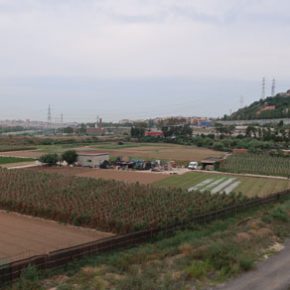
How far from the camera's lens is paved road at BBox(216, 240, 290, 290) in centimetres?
1098

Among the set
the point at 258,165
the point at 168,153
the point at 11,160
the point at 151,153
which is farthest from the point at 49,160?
the point at 258,165

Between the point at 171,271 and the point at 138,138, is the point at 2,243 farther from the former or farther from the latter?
the point at 138,138

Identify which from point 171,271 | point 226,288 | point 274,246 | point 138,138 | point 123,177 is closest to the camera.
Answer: point 226,288

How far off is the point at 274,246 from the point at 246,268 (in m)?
3.75

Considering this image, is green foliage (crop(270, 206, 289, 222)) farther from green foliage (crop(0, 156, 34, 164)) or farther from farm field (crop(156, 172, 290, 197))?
green foliage (crop(0, 156, 34, 164))

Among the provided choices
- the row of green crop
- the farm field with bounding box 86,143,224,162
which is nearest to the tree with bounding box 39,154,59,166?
the farm field with bounding box 86,143,224,162

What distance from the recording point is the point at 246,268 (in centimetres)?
1237

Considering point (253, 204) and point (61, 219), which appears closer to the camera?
point (61, 219)

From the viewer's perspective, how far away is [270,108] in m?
156

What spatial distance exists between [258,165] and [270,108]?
110243 millimetres

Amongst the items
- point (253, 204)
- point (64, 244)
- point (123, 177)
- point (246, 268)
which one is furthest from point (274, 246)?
point (123, 177)

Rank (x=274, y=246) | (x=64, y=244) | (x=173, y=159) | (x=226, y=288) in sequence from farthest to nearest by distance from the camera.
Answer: (x=173, y=159) → (x=64, y=244) → (x=274, y=246) → (x=226, y=288)

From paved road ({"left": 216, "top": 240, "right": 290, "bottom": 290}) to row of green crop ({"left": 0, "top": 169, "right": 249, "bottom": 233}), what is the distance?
7.34 m

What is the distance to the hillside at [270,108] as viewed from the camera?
143 m
